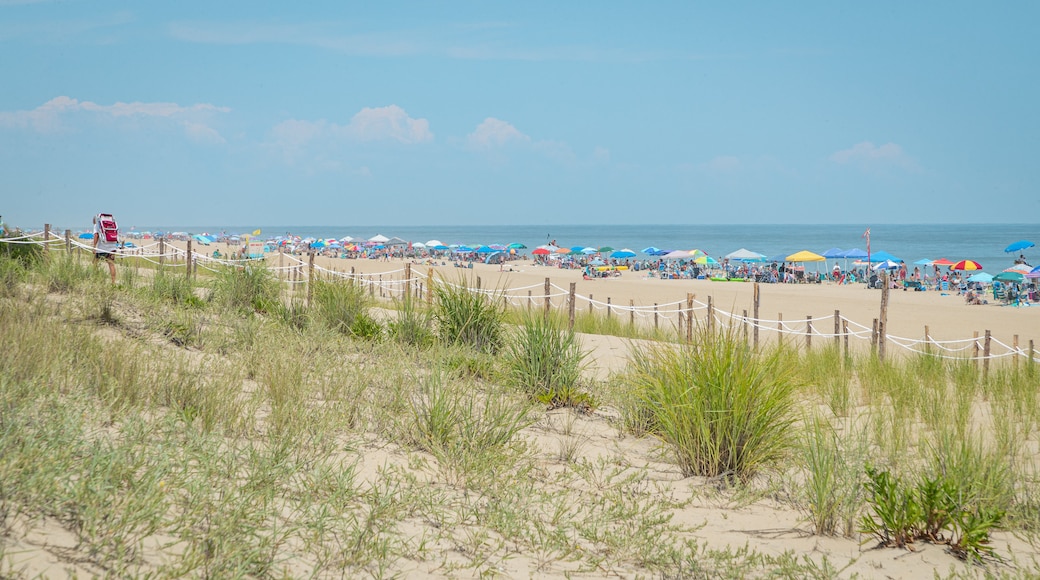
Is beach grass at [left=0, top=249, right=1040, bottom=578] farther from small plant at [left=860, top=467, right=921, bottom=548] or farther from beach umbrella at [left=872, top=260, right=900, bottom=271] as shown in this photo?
beach umbrella at [left=872, top=260, right=900, bottom=271]

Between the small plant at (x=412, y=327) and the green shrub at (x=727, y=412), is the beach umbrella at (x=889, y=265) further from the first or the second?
the green shrub at (x=727, y=412)

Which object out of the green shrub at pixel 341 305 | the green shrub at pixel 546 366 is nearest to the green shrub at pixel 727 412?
the green shrub at pixel 546 366

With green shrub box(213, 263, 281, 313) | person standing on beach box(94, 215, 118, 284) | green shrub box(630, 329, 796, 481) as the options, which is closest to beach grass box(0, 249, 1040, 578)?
green shrub box(630, 329, 796, 481)

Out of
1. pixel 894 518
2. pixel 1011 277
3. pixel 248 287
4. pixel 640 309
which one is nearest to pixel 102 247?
pixel 248 287

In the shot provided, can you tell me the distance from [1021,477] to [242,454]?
468 centimetres

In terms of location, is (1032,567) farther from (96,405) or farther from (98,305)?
(98,305)

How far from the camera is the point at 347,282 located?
10.4 m

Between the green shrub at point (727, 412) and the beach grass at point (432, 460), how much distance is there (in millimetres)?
17

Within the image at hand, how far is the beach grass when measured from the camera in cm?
320

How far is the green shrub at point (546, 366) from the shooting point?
22.2ft

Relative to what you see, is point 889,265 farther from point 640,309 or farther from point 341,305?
point 341,305

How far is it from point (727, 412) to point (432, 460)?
198 cm

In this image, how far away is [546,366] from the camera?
6957mm

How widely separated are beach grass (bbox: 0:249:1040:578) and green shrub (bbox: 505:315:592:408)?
3 cm
